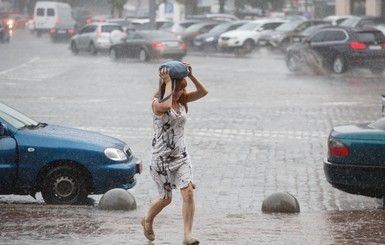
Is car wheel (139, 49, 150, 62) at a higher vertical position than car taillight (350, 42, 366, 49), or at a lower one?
lower

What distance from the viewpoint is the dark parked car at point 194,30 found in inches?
2256

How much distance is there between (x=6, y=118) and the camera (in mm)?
12336

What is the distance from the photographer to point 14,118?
12492mm

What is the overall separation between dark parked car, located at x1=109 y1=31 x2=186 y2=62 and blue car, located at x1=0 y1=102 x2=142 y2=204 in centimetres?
3254

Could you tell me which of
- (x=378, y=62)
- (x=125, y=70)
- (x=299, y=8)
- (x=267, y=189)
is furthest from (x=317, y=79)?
(x=299, y=8)

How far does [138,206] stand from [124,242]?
2.96 meters

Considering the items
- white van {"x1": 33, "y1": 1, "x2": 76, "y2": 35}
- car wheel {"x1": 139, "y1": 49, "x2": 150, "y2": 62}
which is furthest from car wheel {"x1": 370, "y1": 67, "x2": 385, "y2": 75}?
white van {"x1": 33, "y1": 1, "x2": 76, "y2": 35}

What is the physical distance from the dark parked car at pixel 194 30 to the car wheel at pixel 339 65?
69.5 feet

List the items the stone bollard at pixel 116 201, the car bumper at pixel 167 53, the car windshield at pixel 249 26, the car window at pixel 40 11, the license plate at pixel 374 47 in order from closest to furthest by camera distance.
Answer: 1. the stone bollard at pixel 116 201
2. the license plate at pixel 374 47
3. the car bumper at pixel 167 53
4. the car windshield at pixel 249 26
5. the car window at pixel 40 11

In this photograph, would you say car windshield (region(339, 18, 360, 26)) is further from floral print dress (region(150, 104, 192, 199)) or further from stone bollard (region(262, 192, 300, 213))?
floral print dress (region(150, 104, 192, 199))

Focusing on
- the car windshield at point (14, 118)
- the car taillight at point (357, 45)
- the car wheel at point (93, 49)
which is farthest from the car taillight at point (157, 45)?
the car windshield at point (14, 118)

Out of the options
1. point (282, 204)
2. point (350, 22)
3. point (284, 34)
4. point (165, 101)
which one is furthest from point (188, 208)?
point (284, 34)

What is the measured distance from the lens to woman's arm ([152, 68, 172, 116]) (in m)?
8.94

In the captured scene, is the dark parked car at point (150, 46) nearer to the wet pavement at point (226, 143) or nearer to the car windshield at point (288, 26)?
the wet pavement at point (226, 143)
